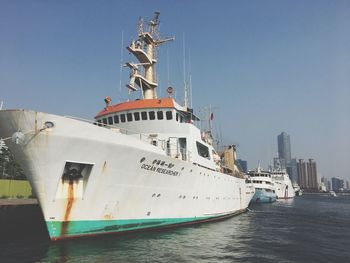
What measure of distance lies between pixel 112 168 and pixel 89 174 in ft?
3.38

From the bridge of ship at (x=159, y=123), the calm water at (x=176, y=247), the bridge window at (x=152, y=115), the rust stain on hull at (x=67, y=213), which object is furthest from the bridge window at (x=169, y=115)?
the rust stain on hull at (x=67, y=213)

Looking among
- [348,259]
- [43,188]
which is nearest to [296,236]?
[348,259]

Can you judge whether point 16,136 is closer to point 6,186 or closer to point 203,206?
point 203,206

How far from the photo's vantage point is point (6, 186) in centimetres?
2670

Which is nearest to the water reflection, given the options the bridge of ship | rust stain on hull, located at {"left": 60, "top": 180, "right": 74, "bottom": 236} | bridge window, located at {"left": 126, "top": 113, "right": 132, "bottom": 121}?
rust stain on hull, located at {"left": 60, "top": 180, "right": 74, "bottom": 236}

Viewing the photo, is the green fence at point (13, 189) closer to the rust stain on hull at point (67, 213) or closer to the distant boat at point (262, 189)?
the rust stain on hull at point (67, 213)

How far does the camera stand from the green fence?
26.3 m

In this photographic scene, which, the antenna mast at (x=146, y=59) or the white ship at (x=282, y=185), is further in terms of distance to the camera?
the white ship at (x=282, y=185)

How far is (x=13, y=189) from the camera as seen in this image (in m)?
27.6

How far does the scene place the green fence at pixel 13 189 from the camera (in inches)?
1035

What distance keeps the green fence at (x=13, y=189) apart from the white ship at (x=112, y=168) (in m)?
12.5

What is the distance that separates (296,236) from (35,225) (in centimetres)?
1612

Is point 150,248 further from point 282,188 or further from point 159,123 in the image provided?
point 282,188

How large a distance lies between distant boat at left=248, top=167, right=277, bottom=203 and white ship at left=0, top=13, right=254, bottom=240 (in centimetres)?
4404
